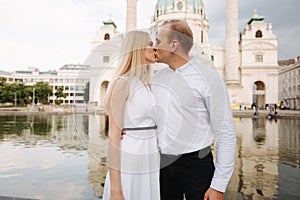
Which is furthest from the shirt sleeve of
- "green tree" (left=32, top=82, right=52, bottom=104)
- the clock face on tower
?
"green tree" (left=32, top=82, right=52, bottom=104)

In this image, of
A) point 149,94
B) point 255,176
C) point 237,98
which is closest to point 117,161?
point 149,94

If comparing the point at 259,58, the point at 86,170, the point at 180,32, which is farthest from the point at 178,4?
the point at 180,32

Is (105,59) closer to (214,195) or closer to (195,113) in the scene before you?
(195,113)

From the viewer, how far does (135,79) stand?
162cm

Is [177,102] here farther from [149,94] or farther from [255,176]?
[255,176]

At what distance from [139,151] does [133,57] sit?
649 mm

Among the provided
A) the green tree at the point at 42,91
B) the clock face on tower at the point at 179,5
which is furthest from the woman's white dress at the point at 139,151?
the green tree at the point at 42,91

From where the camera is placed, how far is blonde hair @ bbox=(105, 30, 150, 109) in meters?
1.61

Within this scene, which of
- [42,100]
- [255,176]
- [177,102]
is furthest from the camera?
[42,100]

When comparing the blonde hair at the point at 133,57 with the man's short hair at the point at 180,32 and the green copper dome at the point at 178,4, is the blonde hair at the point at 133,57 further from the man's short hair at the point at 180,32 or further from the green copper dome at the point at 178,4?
the green copper dome at the point at 178,4

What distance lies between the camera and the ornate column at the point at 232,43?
1358 inches

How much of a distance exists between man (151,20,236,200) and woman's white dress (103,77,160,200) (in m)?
0.10

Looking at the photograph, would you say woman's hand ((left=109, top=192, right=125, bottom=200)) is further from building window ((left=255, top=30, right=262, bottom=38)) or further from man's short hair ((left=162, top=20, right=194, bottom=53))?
building window ((left=255, top=30, right=262, bottom=38))

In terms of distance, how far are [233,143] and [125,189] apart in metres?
0.83
